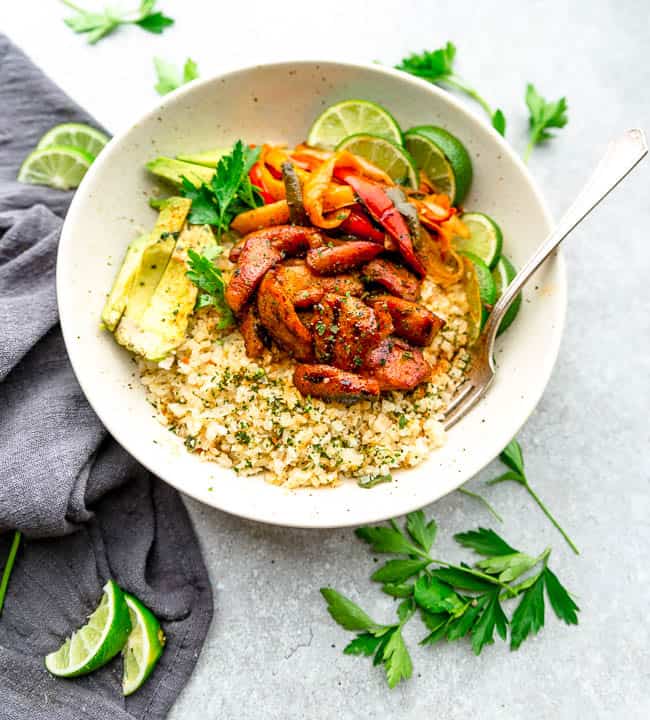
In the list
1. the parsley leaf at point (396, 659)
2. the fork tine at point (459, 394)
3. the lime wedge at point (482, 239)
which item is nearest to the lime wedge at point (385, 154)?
the lime wedge at point (482, 239)

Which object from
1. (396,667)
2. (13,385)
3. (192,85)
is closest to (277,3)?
(192,85)

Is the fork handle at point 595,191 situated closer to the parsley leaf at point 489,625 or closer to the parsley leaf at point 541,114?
the parsley leaf at point 541,114

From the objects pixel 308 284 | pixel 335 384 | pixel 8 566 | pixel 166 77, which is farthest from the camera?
pixel 166 77

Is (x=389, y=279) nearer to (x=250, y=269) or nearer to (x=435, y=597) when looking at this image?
(x=250, y=269)

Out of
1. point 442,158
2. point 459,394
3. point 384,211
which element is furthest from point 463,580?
point 442,158

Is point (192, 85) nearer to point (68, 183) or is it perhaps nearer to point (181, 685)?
point (68, 183)

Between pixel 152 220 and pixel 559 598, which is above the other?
pixel 152 220
